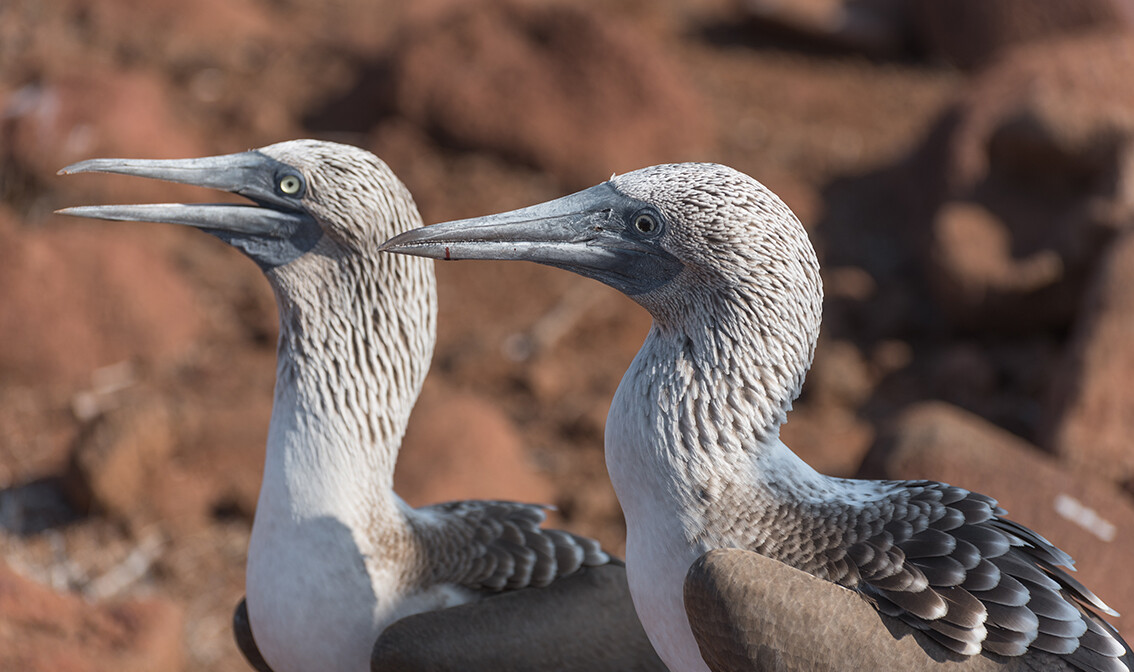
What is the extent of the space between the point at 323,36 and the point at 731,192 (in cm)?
1038

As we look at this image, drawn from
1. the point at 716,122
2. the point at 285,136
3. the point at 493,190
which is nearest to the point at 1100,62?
the point at 716,122

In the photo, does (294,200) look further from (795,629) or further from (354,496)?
(795,629)

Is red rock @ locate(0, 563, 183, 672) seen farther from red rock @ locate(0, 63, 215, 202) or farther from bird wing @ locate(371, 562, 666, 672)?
red rock @ locate(0, 63, 215, 202)

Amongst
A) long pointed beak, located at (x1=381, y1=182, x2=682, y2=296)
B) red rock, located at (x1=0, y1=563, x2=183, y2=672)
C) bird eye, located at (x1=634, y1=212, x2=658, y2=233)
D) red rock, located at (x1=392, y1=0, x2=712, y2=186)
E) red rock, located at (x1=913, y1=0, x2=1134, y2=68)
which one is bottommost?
red rock, located at (x1=0, y1=563, x2=183, y2=672)

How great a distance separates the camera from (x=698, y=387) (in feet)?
9.20

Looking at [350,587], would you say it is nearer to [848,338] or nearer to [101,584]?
[101,584]

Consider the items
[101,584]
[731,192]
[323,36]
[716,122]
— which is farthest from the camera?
[323,36]

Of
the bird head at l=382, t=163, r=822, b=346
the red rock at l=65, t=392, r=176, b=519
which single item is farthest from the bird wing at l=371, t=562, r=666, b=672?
the red rock at l=65, t=392, r=176, b=519

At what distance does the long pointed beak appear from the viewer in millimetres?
2871

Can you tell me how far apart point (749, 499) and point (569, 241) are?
791mm

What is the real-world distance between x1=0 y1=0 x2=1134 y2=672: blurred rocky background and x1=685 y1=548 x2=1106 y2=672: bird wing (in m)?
1.86

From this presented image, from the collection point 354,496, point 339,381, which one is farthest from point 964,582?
point 339,381

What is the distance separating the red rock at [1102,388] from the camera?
225 inches

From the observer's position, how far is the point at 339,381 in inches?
140
